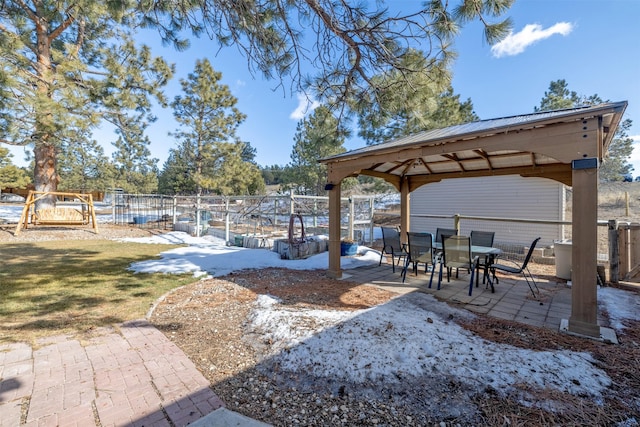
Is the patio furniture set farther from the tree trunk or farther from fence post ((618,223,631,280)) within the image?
the tree trunk

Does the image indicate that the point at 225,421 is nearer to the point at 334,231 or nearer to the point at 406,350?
the point at 406,350

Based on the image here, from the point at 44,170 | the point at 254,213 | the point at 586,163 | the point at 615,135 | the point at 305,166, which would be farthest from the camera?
the point at 305,166

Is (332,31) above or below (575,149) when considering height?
above

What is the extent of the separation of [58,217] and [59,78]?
4677 millimetres

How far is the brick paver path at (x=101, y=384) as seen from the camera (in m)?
1.83

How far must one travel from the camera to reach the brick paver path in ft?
6.00

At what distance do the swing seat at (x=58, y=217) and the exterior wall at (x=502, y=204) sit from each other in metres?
11.9

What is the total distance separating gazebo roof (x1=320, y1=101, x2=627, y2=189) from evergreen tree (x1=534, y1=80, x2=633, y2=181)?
15.3 meters

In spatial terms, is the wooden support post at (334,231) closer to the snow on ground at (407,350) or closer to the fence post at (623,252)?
the snow on ground at (407,350)

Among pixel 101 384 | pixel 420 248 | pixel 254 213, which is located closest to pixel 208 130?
pixel 254 213

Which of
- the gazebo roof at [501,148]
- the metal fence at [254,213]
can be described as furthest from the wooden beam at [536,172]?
the metal fence at [254,213]

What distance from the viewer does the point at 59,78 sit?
27.6 ft

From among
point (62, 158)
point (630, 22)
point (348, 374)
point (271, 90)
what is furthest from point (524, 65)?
point (62, 158)

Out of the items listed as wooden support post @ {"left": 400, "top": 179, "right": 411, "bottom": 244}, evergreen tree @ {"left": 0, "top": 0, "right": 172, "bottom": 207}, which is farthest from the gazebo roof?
evergreen tree @ {"left": 0, "top": 0, "right": 172, "bottom": 207}
